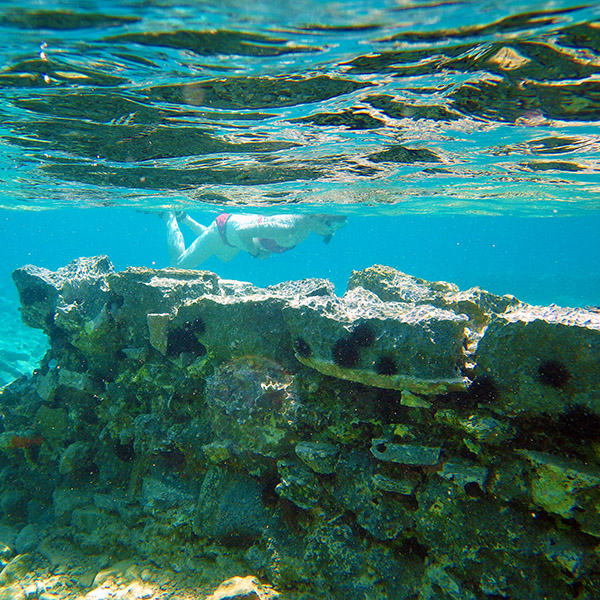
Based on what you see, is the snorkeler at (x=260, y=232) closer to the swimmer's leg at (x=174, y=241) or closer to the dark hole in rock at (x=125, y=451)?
the swimmer's leg at (x=174, y=241)

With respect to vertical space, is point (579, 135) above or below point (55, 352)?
above

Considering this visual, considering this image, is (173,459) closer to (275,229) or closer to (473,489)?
(473,489)

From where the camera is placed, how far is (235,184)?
12969 mm

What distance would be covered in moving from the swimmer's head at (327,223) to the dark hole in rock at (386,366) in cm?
1023

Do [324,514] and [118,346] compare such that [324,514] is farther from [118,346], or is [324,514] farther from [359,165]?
[359,165]

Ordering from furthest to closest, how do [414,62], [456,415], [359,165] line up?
[359,165], [414,62], [456,415]

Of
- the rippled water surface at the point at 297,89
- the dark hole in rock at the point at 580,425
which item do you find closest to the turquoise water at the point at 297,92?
the rippled water surface at the point at 297,89

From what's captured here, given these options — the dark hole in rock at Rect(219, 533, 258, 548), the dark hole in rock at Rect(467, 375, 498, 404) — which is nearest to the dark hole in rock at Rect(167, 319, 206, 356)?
the dark hole in rock at Rect(219, 533, 258, 548)

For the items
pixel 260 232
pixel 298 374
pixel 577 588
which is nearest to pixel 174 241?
pixel 260 232

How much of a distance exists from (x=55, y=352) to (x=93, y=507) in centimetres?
357

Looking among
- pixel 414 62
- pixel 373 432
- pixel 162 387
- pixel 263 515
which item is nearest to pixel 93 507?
pixel 162 387

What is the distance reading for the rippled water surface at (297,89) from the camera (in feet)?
14.5

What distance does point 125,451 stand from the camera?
5688 mm

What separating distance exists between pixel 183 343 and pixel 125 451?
2.20 m
